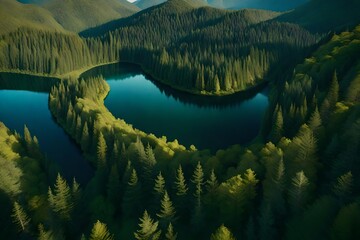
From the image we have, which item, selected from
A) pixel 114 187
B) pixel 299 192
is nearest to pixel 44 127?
pixel 114 187

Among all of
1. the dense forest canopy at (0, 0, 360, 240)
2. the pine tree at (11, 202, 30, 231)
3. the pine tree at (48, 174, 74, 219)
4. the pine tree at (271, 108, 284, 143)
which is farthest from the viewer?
the pine tree at (271, 108, 284, 143)

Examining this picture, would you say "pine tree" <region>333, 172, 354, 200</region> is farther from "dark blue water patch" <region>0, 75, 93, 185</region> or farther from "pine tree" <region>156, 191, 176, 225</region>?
"dark blue water patch" <region>0, 75, 93, 185</region>

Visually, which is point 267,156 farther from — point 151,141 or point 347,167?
point 151,141

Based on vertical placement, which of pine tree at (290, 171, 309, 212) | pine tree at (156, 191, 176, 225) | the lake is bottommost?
the lake

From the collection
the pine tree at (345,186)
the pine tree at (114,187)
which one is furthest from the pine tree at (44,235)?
the pine tree at (345,186)

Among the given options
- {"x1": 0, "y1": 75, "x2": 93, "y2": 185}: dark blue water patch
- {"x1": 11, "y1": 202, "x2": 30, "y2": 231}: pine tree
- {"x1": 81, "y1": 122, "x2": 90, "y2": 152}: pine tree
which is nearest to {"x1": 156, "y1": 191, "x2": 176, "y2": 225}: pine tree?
{"x1": 11, "y1": 202, "x2": 30, "y2": 231}: pine tree

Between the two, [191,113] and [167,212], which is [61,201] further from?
[191,113]
